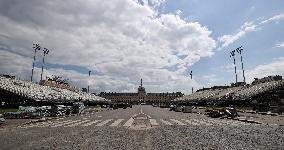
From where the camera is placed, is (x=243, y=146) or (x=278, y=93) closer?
(x=243, y=146)

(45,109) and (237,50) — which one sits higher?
(237,50)

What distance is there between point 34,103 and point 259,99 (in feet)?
149

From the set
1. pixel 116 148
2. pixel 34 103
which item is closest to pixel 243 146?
pixel 116 148

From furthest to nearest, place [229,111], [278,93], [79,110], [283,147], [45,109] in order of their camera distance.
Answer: [278,93] < [79,110] < [45,109] < [229,111] < [283,147]

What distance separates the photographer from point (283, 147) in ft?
31.0

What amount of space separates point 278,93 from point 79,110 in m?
40.2

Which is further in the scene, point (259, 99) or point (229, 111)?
point (259, 99)

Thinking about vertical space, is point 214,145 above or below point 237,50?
below

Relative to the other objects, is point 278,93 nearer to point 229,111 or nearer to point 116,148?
point 229,111

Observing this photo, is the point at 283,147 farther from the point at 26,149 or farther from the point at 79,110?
the point at 79,110

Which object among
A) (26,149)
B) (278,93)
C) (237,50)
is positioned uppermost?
(237,50)

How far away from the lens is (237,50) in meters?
88.8

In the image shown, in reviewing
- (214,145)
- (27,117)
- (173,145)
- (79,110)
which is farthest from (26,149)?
(79,110)

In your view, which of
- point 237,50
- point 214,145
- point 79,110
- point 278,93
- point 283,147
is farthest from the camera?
point 237,50
